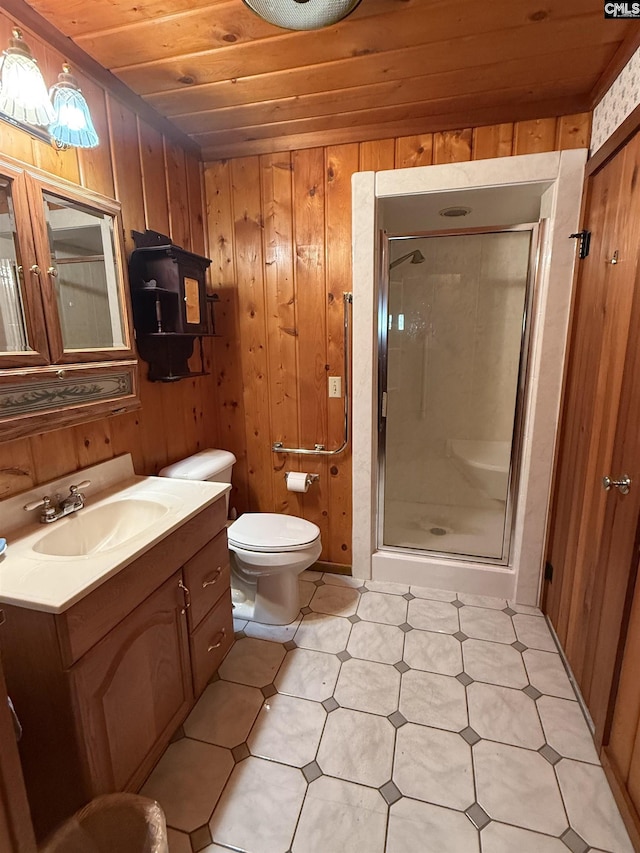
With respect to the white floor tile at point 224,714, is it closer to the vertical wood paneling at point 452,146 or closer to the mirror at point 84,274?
the mirror at point 84,274

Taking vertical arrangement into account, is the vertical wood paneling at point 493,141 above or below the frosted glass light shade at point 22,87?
above

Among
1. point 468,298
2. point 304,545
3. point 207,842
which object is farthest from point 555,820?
point 468,298

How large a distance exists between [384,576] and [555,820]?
1253 millimetres

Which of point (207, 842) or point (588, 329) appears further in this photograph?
point (588, 329)

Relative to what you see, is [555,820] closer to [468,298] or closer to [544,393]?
[544,393]

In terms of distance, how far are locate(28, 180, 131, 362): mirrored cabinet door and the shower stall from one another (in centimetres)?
109

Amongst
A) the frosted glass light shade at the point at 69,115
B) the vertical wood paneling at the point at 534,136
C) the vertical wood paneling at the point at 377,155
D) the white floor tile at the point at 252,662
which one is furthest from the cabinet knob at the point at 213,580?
the vertical wood paneling at the point at 534,136

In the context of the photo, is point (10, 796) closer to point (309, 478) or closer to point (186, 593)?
point (186, 593)

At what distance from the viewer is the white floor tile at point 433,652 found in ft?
5.81

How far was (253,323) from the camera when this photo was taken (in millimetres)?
2299

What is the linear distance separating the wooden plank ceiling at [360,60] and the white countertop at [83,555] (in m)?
1.49

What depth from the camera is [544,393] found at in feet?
6.37

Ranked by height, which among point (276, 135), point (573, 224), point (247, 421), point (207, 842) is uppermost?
point (276, 135)

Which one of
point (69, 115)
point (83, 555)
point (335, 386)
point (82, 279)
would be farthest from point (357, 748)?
point (69, 115)
